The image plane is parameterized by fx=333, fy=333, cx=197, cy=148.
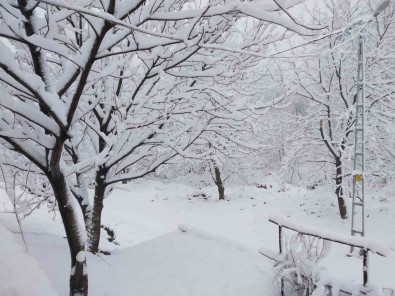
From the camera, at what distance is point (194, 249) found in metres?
6.62

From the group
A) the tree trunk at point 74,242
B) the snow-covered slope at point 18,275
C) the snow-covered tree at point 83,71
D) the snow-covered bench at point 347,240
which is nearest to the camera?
the snow-covered tree at point 83,71

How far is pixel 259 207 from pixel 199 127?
12.9 meters

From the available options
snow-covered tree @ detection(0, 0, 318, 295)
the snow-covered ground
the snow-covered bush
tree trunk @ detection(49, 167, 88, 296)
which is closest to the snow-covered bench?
the snow-covered bush

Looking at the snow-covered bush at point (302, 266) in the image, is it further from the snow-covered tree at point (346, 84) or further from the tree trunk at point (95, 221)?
the snow-covered tree at point (346, 84)

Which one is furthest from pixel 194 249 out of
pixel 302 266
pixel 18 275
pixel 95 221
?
pixel 18 275

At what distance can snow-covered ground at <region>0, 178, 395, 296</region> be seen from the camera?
16.6 feet

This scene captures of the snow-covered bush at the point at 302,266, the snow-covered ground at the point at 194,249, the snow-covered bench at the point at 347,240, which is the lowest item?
the snow-covered ground at the point at 194,249

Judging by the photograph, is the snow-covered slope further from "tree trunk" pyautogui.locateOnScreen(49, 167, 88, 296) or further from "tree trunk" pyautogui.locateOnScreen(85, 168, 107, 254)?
"tree trunk" pyautogui.locateOnScreen(85, 168, 107, 254)

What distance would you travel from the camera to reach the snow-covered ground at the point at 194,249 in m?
5.07

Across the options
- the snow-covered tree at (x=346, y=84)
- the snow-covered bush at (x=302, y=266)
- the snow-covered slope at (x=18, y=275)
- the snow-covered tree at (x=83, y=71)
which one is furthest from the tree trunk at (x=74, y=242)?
the snow-covered tree at (x=346, y=84)

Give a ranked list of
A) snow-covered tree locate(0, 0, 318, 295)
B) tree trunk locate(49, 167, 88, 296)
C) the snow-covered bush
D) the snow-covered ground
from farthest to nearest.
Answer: the snow-covered ground < the snow-covered bush < tree trunk locate(49, 167, 88, 296) < snow-covered tree locate(0, 0, 318, 295)

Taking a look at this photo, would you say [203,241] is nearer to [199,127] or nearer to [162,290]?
[162,290]

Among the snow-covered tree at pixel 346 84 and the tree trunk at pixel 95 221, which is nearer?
the tree trunk at pixel 95 221

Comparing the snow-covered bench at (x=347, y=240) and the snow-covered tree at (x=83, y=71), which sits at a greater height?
the snow-covered tree at (x=83, y=71)
